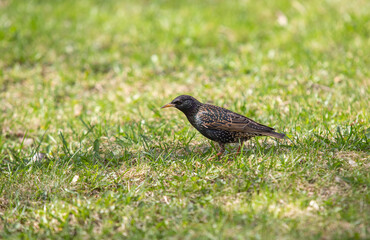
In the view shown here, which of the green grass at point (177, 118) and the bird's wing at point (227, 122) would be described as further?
the bird's wing at point (227, 122)

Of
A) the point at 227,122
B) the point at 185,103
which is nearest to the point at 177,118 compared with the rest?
the point at 185,103

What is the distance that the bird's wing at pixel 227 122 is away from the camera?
4512mm

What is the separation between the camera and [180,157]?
4.59 m

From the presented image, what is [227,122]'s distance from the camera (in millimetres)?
4590

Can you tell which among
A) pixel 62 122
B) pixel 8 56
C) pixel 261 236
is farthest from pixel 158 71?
pixel 261 236

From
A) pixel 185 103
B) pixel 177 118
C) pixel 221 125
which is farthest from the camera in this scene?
pixel 177 118

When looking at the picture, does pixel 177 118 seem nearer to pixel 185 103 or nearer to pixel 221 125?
pixel 185 103

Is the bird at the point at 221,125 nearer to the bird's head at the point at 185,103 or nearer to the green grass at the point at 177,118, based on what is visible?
the bird's head at the point at 185,103

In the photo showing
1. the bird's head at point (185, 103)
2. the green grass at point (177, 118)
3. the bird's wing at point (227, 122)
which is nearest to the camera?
the green grass at point (177, 118)

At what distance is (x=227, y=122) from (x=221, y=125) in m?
0.09

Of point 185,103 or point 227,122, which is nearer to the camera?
point 227,122

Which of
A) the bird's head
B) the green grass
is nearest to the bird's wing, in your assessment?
the bird's head

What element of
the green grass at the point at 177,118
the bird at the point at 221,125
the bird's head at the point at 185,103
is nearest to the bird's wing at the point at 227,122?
the bird at the point at 221,125

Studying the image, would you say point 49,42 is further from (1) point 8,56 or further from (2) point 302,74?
(2) point 302,74
